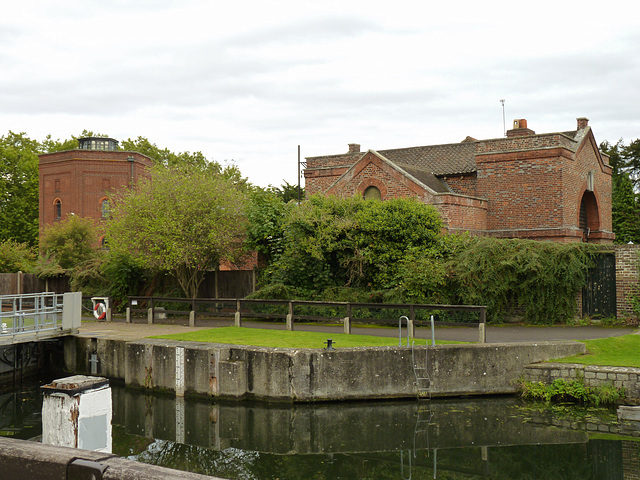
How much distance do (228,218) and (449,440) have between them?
1426 centimetres

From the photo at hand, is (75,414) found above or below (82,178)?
below

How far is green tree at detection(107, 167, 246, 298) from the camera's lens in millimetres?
23359

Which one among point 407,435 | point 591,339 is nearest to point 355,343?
point 407,435

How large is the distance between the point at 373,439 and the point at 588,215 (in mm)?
25060

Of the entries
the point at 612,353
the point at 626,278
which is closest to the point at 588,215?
the point at 626,278

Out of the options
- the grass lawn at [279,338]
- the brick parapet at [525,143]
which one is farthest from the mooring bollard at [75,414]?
the brick parapet at [525,143]

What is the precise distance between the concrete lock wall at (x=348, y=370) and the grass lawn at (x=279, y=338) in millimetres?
642

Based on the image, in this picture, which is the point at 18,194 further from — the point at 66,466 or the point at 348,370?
the point at 66,466

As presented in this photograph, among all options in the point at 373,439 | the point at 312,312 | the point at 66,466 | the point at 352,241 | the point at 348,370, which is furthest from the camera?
the point at 352,241

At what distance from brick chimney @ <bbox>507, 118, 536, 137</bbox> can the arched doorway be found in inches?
177

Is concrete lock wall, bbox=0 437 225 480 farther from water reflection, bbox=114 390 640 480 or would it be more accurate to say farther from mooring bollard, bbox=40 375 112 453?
water reflection, bbox=114 390 640 480

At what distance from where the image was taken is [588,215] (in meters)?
33.1

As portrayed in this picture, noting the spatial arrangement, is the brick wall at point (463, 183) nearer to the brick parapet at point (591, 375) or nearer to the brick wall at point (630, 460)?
the brick parapet at point (591, 375)

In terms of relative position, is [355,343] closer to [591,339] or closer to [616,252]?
[591,339]
